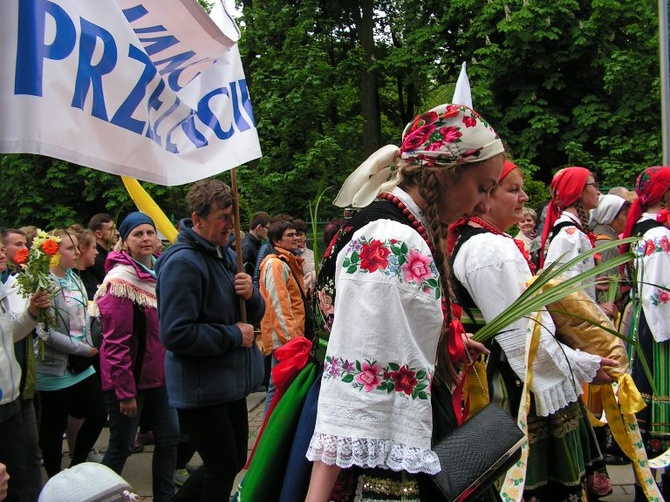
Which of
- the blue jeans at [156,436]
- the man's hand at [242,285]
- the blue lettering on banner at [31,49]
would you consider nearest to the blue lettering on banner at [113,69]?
the blue lettering on banner at [31,49]

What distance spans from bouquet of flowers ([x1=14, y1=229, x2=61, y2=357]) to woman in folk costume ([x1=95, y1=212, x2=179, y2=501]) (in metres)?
0.36

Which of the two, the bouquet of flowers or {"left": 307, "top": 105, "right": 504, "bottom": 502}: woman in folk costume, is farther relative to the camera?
the bouquet of flowers

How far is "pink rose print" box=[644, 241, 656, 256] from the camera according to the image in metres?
4.59

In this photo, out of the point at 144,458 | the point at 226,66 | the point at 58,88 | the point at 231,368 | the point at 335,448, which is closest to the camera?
the point at 335,448

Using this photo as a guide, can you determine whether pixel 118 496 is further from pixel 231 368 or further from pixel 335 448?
pixel 231 368

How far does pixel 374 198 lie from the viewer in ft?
7.28

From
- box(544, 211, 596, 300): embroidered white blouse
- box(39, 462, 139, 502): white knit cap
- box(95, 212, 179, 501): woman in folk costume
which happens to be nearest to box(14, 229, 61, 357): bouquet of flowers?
box(95, 212, 179, 501): woman in folk costume

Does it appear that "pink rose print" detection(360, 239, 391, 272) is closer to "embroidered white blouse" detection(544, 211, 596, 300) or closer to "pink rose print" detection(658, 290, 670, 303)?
"embroidered white blouse" detection(544, 211, 596, 300)

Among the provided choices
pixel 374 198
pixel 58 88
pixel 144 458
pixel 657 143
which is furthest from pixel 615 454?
pixel 657 143

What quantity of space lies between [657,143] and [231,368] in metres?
13.6

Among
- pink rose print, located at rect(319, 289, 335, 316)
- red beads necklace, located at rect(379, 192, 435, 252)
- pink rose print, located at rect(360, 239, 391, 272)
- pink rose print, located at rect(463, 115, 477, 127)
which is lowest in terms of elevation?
pink rose print, located at rect(319, 289, 335, 316)

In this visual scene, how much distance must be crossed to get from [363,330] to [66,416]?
13.3ft

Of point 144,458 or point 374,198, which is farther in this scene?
point 144,458

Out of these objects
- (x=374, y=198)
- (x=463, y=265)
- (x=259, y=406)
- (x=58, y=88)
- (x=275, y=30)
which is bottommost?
(x=259, y=406)
